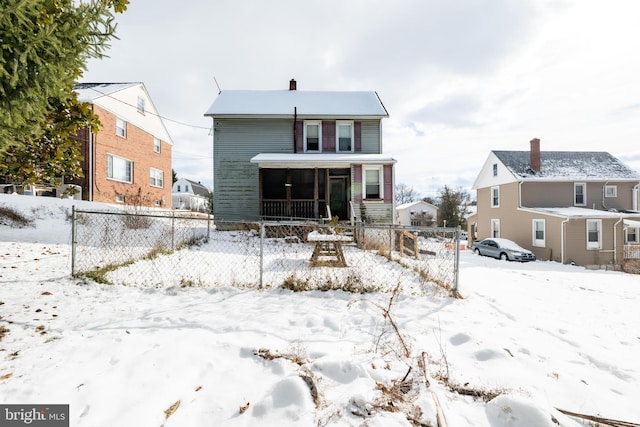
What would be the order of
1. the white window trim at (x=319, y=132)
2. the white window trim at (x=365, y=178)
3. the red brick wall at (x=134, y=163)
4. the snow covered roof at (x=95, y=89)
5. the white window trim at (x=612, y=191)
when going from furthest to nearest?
the white window trim at (x=612, y=191), the red brick wall at (x=134, y=163), the snow covered roof at (x=95, y=89), the white window trim at (x=319, y=132), the white window trim at (x=365, y=178)

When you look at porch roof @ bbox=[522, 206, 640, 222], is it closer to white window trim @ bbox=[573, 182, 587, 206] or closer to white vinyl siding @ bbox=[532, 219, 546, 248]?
white window trim @ bbox=[573, 182, 587, 206]

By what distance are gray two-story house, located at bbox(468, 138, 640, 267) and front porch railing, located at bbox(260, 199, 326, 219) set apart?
16176 mm

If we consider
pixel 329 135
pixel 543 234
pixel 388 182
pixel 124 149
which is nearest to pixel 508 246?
pixel 543 234

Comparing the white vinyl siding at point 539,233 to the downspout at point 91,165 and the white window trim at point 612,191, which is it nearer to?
the white window trim at point 612,191

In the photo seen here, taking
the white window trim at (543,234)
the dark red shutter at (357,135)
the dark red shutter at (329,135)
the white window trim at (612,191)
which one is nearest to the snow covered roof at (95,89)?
the dark red shutter at (329,135)

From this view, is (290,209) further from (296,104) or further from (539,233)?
(539,233)

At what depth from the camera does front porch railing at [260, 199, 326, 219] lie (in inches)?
536

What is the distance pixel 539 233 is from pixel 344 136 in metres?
15.9

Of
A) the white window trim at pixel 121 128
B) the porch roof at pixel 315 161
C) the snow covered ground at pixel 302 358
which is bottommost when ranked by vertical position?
the snow covered ground at pixel 302 358

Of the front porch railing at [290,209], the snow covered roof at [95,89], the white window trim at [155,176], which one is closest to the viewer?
the front porch railing at [290,209]

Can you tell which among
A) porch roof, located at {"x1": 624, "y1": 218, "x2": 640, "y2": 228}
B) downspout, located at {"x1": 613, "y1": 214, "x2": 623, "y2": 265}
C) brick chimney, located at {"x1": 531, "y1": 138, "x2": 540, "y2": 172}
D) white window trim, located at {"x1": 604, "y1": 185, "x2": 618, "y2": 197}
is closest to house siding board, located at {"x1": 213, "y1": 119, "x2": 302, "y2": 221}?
brick chimney, located at {"x1": 531, "y1": 138, "x2": 540, "y2": 172}

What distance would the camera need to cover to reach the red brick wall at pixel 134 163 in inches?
658

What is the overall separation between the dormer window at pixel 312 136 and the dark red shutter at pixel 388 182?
13.4ft

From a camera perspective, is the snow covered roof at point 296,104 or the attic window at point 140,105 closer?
the snow covered roof at point 296,104
